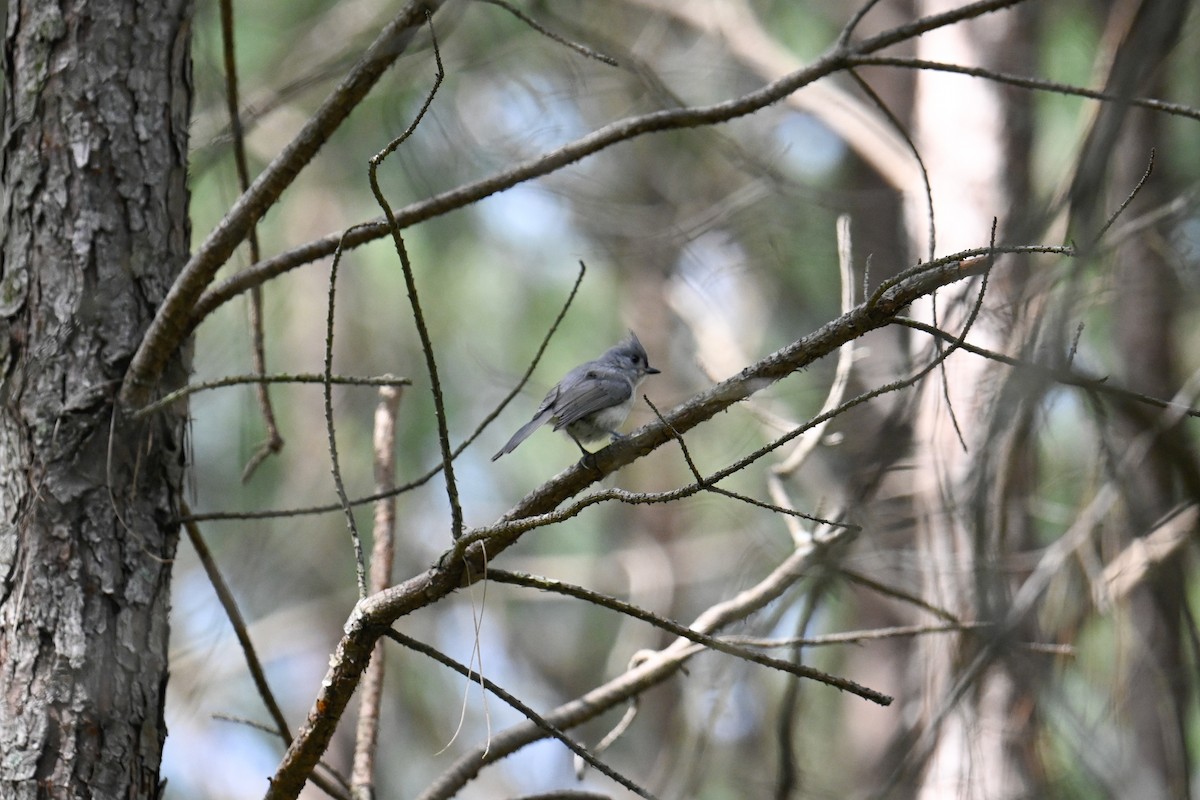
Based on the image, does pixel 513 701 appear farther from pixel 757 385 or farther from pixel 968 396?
pixel 968 396

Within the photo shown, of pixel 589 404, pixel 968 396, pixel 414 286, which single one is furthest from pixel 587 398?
pixel 414 286

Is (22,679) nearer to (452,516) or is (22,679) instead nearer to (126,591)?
(126,591)

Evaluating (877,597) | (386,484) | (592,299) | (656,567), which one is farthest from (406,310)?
(386,484)

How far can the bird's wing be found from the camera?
3848 mm

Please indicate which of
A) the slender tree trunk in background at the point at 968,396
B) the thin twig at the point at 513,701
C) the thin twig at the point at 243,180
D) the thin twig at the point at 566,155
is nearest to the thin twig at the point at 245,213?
the thin twig at the point at 566,155

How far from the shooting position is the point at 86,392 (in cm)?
243

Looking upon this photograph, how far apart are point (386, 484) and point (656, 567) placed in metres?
5.59

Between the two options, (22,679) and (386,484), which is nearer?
(22,679)

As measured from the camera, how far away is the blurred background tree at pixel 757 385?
8.26 ft

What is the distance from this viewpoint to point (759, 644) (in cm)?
248

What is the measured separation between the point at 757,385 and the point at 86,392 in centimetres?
149

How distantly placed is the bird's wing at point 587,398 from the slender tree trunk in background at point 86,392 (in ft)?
4.87

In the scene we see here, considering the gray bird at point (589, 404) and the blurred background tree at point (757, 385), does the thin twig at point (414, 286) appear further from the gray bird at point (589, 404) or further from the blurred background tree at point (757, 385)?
the gray bird at point (589, 404)

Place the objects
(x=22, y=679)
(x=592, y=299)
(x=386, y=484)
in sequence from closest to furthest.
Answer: (x=22, y=679) → (x=386, y=484) → (x=592, y=299)
